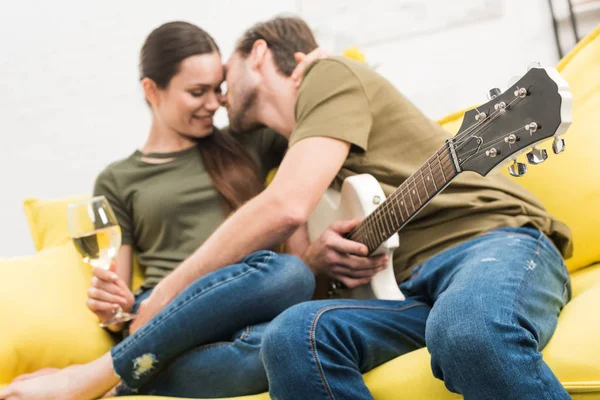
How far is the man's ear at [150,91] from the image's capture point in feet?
6.05

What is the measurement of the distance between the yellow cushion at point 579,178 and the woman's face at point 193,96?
0.77 m

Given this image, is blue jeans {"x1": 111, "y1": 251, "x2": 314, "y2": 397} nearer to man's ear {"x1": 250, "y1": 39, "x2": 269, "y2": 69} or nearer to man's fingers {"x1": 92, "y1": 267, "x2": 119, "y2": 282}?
man's fingers {"x1": 92, "y1": 267, "x2": 119, "y2": 282}

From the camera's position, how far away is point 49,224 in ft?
5.89

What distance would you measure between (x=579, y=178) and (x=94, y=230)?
3.21 ft

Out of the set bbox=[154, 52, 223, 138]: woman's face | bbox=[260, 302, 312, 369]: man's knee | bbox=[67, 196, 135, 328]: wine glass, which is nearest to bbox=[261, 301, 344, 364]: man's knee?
bbox=[260, 302, 312, 369]: man's knee

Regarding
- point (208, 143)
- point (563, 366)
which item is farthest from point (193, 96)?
point (563, 366)

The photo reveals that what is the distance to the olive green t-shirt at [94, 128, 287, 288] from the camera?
172 centimetres

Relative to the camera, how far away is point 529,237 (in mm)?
1202

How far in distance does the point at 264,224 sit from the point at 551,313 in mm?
533

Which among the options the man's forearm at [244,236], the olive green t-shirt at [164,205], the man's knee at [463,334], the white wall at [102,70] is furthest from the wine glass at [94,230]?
the white wall at [102,70]

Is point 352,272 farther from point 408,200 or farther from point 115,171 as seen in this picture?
point 115,171

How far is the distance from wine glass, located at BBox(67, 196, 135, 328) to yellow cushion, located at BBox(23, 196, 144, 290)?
35 cm

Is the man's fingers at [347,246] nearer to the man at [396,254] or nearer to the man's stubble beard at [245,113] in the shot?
the man at [396,254]

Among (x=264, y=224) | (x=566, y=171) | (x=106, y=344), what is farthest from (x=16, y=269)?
(x=566, y=171)
